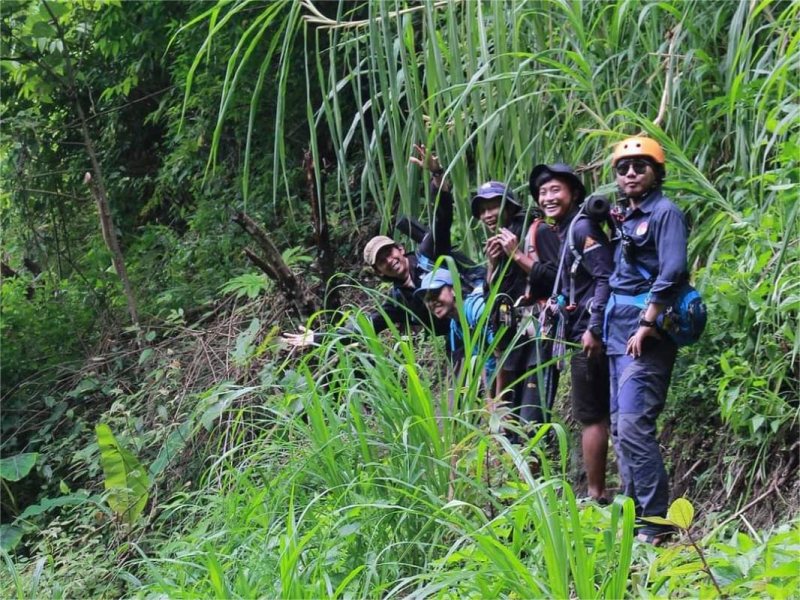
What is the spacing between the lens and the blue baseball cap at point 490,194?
440 cm

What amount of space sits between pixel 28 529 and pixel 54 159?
6.07m

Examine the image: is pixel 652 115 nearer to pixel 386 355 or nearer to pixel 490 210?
pixel 490 210

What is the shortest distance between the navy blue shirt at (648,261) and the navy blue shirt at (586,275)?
0.06 m

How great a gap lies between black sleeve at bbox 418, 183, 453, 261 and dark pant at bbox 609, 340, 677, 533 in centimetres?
116

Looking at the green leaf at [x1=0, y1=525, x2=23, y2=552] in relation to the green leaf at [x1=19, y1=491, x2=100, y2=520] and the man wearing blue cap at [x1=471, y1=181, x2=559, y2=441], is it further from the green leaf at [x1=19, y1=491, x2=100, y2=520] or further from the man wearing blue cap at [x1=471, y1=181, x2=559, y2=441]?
the man wearing blue cap at [x1=471, y1=181, x2=559, y2=441]

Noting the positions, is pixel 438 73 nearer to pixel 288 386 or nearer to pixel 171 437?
pixel 288 386

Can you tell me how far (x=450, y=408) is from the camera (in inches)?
130

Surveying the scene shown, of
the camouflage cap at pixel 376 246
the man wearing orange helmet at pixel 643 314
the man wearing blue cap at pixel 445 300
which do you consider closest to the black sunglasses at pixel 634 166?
the man wearing orange helmet at pixel 643 314

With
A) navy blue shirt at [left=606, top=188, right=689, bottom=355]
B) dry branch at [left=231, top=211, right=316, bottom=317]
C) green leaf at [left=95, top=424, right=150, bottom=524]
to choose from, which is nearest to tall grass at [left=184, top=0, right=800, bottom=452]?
navy blue shirt at [left=606, top=188, right=689, bottom=355]

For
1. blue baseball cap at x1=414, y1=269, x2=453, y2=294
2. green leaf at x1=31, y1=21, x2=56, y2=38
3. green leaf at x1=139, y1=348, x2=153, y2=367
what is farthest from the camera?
green leaf at x1=31, y1=21, x2=56, y2=38

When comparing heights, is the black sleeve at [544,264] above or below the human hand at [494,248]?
below

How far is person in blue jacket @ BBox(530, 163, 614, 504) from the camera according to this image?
4.07 metres

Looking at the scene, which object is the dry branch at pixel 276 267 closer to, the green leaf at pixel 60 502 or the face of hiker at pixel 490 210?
the face of hiker at pixel 490 210

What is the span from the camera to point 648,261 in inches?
152
